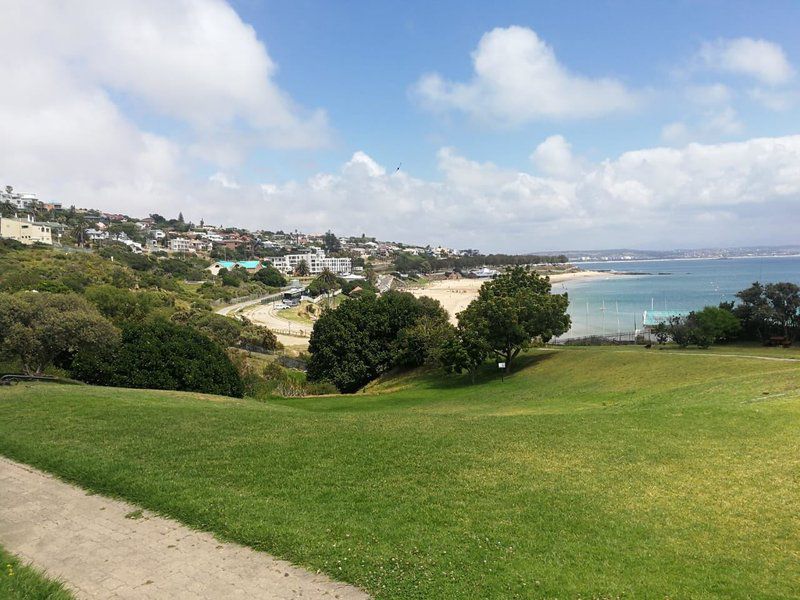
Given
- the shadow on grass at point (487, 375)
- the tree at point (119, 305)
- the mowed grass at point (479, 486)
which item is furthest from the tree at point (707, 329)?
the tree at point (119, 305)

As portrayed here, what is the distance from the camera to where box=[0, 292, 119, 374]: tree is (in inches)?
1019

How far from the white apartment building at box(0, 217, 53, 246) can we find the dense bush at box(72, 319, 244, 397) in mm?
92057

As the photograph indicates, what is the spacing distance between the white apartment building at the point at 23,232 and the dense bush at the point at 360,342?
283ft

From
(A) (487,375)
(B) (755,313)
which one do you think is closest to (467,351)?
(A) (487,375)

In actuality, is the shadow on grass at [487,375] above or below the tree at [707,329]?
below

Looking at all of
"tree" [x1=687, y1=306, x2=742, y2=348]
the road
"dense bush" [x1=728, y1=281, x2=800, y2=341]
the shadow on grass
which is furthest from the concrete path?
the road

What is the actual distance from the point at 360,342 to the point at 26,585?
36.0 m

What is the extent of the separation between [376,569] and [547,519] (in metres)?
2.89

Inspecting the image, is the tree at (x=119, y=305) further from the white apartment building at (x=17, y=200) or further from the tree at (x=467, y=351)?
the white apartment building at (x=17, y=200)

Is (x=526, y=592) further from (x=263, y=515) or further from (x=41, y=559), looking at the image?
(x=41, y=559)

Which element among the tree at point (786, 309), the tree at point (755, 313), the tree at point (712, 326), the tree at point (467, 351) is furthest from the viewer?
the tree at point (755, 313)

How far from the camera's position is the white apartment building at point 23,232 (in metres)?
104

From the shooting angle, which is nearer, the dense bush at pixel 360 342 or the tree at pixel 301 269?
the dense bush at pixel 360 342

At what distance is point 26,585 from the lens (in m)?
6.51
